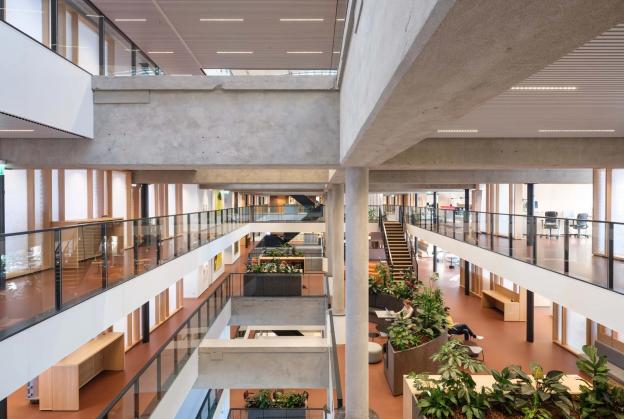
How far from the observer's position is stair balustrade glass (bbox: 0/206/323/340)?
180 inches

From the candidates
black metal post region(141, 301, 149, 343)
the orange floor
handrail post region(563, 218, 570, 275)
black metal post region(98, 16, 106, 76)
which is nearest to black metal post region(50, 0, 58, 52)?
black metal post region(98, 16, 106, 76)

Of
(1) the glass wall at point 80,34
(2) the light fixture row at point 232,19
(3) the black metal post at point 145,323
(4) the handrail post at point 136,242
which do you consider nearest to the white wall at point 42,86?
(1) the glass wall at point 80,34

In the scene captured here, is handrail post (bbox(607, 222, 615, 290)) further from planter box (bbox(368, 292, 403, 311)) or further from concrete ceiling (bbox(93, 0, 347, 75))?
planter box (bbox(368, 292, 403, 311))

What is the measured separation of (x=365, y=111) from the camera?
3025mm

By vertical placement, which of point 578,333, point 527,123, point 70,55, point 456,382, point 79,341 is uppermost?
point 70,55

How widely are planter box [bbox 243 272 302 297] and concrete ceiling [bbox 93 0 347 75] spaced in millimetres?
8160

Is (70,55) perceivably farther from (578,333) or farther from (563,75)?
(578,333)

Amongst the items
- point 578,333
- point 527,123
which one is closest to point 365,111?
point 527,123

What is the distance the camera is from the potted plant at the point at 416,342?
28.4 feet

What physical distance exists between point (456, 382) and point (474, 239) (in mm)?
6014

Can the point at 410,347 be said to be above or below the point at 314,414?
above

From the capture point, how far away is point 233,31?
31.3 ft

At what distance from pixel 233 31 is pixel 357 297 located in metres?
6.97

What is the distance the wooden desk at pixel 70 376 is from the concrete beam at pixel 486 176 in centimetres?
965
